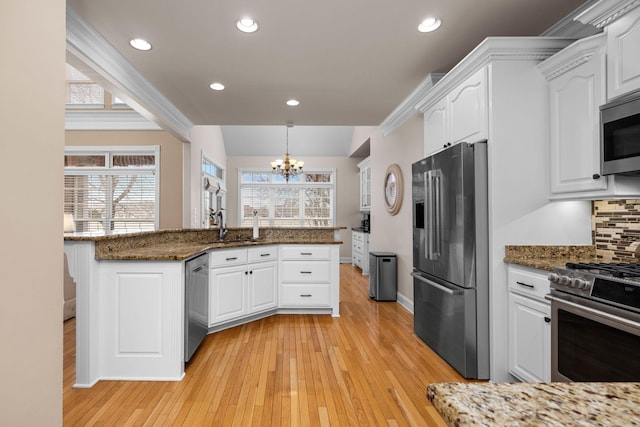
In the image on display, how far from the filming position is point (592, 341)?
167 cm

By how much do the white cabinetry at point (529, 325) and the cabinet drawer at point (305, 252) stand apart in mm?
2118

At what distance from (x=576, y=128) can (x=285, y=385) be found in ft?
8.26

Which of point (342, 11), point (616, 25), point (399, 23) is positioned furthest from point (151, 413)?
point (616, 25)

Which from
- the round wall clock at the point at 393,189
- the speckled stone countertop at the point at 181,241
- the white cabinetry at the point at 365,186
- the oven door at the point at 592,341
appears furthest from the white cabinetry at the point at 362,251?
the oven door at the point at 592,341

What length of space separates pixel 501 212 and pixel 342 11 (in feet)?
5.73

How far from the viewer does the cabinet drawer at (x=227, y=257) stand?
131 inches

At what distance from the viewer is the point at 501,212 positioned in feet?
7.67

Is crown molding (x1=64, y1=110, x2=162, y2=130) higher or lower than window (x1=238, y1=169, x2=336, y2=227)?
higher

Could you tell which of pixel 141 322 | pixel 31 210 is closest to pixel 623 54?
pixel 31 210

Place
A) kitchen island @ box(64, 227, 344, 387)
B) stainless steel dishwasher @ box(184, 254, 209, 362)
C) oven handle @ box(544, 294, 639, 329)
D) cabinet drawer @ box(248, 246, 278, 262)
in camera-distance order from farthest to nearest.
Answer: cabinet drawer @ box(248, 246, 278, 262) → stainless steel dishwasher @ box(184, 254, 209, 362) → kitchen island @ box(64, 227, 344, 387) → oven handle @ box(544, 294, 639, 329)

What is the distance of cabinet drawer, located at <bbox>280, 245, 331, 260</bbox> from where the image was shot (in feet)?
13.2

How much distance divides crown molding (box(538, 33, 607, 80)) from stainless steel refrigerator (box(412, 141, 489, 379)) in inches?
23.2

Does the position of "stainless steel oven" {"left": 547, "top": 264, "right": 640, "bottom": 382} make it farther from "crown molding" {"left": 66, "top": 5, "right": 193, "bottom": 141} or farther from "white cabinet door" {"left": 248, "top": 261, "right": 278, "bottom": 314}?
"crown molding" {"left": 66, "top": 5, "right": 193, "bottom": 141}

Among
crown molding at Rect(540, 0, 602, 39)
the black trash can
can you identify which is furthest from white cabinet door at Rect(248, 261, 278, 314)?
crown molding at Rect(540, 0, 602, 39)
